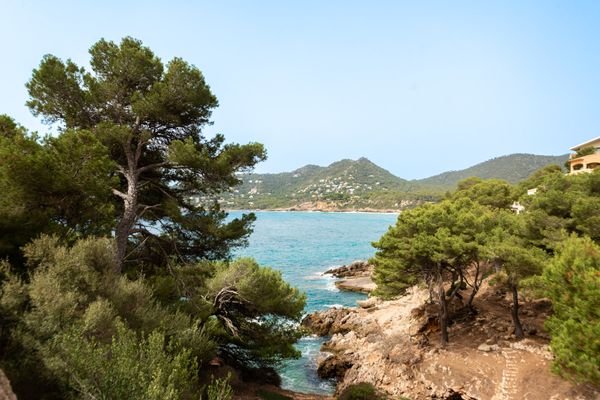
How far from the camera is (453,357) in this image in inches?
679

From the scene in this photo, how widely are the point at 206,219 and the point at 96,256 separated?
12.5ft

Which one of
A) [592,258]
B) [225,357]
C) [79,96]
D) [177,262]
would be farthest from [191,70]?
[592,258]

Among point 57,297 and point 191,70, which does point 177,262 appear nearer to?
point 57,297

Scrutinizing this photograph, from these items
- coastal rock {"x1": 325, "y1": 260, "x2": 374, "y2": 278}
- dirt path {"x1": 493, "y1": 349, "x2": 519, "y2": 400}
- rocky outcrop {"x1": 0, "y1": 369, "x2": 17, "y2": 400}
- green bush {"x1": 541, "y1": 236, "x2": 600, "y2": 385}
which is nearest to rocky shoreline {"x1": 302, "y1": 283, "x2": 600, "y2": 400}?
dirt path {"x1": 493, "y1": 349, "x2": 519, "y2": 400}

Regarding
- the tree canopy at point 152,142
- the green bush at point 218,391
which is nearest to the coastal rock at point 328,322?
the tree canopy at point 152,142

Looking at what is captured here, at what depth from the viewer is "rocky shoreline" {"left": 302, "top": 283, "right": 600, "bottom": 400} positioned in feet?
47.5

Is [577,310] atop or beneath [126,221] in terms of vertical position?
beneath

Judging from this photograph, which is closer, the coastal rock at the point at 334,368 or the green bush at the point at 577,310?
the green bush at the point at 577,310

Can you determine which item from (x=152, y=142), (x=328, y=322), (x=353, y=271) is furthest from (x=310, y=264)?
(x=152, y=142)

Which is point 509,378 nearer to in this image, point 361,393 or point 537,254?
point 537,254

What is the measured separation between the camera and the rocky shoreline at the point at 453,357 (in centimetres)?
1448

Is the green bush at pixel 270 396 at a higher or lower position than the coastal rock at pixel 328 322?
higher

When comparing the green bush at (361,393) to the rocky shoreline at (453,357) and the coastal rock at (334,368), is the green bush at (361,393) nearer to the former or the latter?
the rocky shoreline at (453,357)

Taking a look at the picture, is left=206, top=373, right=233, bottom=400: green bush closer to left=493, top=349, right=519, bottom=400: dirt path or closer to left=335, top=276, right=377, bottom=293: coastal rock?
left=493, top=349, right=519, bottom=400: dirt path
